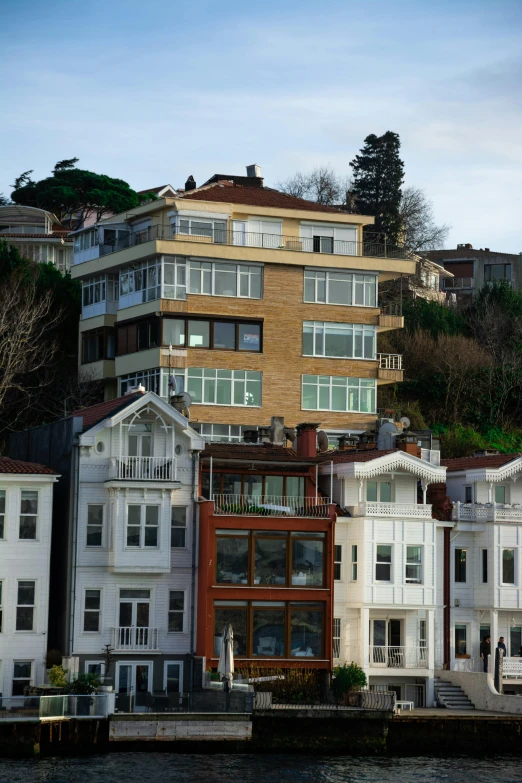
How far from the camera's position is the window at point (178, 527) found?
55.2 m

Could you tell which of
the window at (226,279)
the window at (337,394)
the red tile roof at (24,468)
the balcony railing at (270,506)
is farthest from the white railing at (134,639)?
the window at (226,279)

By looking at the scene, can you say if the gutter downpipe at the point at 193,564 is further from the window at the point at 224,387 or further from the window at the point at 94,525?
the window at the point at 224,387

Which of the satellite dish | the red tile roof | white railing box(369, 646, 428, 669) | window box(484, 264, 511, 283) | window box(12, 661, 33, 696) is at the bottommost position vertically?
window box(12, 661, 33, 696)

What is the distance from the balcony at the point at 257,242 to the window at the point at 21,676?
28.6 metres

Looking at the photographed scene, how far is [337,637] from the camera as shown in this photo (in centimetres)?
5747

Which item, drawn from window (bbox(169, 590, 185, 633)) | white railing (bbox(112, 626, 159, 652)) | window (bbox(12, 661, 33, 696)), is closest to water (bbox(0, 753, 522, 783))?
window (bbox(12, 661, 33, 696))

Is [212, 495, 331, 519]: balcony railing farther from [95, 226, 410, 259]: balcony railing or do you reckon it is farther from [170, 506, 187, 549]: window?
[95, 226, 410, 259]: balcony railing

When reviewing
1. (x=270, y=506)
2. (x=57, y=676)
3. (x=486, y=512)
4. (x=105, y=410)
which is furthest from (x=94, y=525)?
(x=486, y=512)

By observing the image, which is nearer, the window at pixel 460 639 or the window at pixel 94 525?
the window at pixel 94 525

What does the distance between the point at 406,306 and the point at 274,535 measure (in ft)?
137

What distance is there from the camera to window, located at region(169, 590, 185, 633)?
54.5 m

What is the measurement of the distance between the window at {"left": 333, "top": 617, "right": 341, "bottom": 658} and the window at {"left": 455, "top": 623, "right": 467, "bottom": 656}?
5040mm

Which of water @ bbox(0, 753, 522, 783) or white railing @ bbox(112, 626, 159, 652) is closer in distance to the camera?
water @ bbox(0, 753, 522, 783)

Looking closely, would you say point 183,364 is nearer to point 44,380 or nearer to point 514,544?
point 44,380
